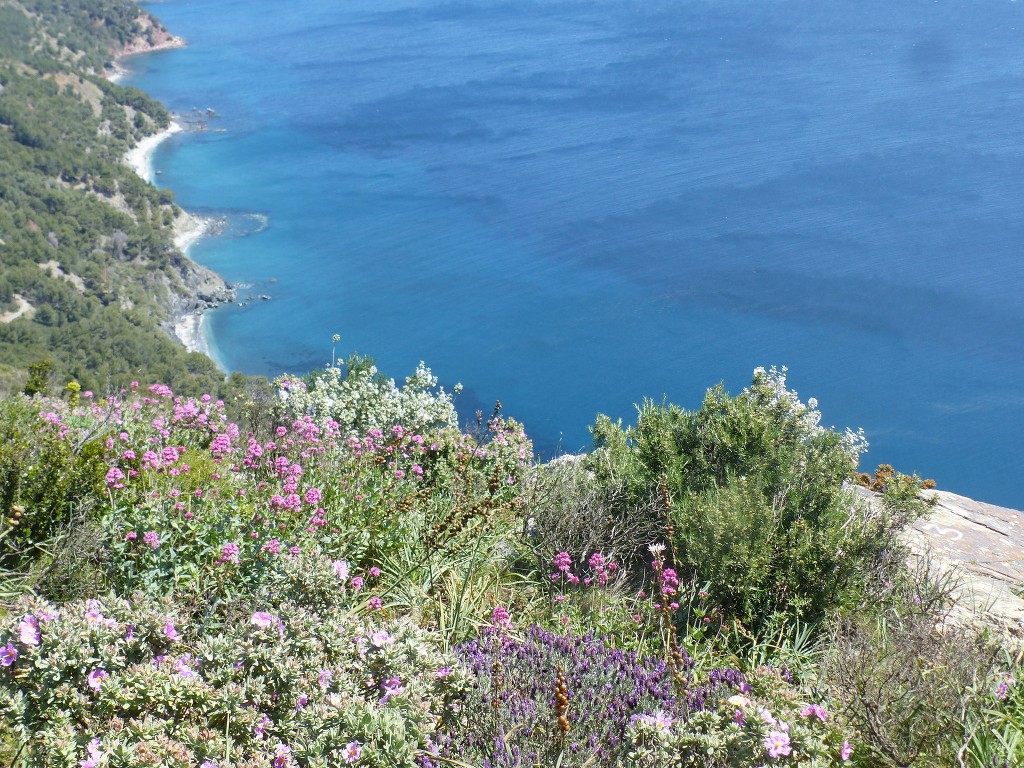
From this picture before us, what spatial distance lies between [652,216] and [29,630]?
57.1 m

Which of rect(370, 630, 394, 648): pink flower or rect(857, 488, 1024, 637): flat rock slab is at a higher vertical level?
rect(857, 488, 1024, 637): flat rock slab

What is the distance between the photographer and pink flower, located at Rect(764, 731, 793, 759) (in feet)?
8.23

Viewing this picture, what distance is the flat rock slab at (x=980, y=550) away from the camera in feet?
16.0

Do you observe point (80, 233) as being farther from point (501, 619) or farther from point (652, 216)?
point (501, 619)

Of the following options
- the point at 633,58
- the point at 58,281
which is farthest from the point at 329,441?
the point at 633,58

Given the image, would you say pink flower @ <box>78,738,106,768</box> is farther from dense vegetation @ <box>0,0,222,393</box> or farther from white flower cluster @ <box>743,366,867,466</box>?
dense vegetation @ <box>0,0,222,393</box>

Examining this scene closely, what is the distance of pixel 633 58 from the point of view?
88.9m

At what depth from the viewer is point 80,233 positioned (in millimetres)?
62656

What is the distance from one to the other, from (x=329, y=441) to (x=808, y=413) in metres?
4.60

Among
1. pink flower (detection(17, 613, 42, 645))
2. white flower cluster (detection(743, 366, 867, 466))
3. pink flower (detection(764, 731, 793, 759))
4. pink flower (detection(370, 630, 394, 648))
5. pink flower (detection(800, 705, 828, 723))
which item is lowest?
pink flower (detection(17, 613, 42, 645))

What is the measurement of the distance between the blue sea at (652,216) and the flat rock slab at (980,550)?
1250 inches

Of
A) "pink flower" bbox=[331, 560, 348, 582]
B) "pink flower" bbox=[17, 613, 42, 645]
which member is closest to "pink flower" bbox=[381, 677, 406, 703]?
"pink flower" bbox=[331, 560, 348, 582]

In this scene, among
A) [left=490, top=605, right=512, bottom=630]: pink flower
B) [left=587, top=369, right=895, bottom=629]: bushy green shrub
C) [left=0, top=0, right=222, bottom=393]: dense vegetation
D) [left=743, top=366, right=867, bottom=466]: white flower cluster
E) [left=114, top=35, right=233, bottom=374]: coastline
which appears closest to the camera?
[left=490, top=605, right=512, bottom=630]: pink flower

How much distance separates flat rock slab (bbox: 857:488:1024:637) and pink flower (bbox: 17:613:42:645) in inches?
171
